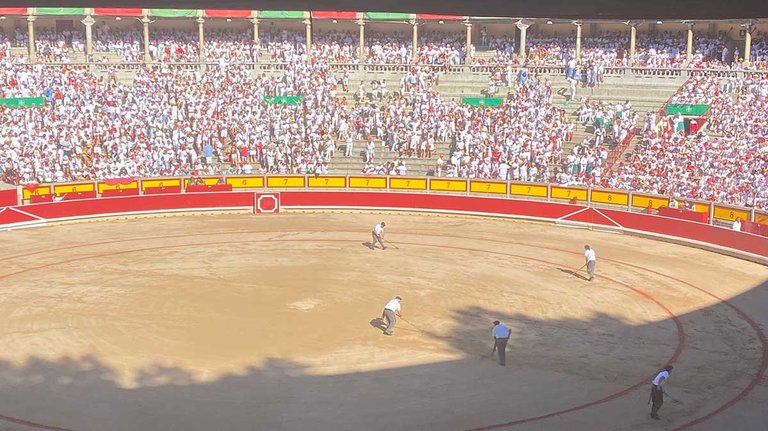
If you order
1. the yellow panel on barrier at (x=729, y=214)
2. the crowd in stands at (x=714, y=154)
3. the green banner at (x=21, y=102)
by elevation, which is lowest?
the yellow panel on barrier at (x=729, y=214)

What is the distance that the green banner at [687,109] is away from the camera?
43250 millimetres

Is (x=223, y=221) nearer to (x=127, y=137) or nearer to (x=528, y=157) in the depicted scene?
(x=127, y=137)

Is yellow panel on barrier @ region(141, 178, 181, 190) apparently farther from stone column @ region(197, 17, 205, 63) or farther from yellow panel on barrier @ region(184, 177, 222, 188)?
stone column @ region(197, 17, 205, 63)

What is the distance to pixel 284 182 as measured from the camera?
3984cm

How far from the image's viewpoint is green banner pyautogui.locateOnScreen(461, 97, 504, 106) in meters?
47.1

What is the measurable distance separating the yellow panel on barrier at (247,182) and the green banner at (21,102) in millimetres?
12386

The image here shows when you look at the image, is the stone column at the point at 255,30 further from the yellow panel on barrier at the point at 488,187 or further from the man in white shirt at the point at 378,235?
the man in white shirt at the point at 378,235

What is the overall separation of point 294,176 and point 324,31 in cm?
2163

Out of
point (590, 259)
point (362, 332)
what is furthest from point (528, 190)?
point (362, 332)

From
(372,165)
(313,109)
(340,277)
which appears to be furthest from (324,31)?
(340,277)

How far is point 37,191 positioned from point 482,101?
882 inches

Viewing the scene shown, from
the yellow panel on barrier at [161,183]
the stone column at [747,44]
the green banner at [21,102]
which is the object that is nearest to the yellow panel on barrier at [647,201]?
the stone column at [747,44]

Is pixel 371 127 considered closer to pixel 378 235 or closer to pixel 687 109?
pixel 687 109

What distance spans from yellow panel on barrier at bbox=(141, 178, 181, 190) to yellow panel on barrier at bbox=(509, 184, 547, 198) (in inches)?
559
